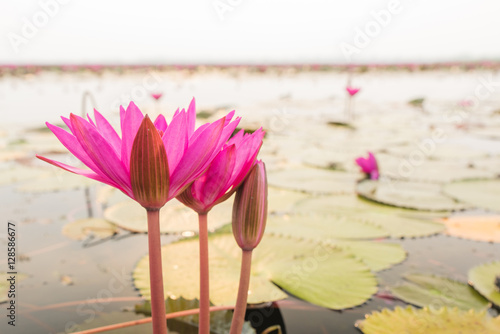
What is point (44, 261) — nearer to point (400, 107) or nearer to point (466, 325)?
point (466, 325)

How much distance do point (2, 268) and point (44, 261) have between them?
11 cm

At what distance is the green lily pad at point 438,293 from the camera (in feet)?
3.16

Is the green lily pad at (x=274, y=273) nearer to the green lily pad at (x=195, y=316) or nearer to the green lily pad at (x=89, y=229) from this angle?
the green lily pad at (x=195, y=316)

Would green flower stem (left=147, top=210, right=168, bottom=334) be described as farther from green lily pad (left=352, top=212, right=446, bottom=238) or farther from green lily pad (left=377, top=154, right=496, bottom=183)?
green lily pad (left=377, top=154, right=496, bottom=183)

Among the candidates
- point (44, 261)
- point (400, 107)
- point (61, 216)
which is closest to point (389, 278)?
point (44, 261)

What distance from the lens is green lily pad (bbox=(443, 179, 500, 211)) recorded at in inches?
64.5

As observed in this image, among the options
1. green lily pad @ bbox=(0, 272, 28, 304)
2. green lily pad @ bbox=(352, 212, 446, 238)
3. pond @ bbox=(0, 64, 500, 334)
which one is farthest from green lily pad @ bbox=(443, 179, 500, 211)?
green lily pad @ bbox=(0, 272, 28, 304)

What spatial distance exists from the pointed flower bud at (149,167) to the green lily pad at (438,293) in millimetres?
804

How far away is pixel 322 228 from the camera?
4.68ft

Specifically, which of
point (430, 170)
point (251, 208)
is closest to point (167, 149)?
point (251, 208)

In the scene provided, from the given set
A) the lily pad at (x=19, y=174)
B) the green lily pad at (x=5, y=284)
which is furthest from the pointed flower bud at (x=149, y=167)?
the lily pad at (x=19, y=174)

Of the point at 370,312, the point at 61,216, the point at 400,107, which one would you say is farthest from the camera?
the point at 400,107

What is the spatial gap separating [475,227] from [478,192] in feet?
1.39

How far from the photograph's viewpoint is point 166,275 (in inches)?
42.0
